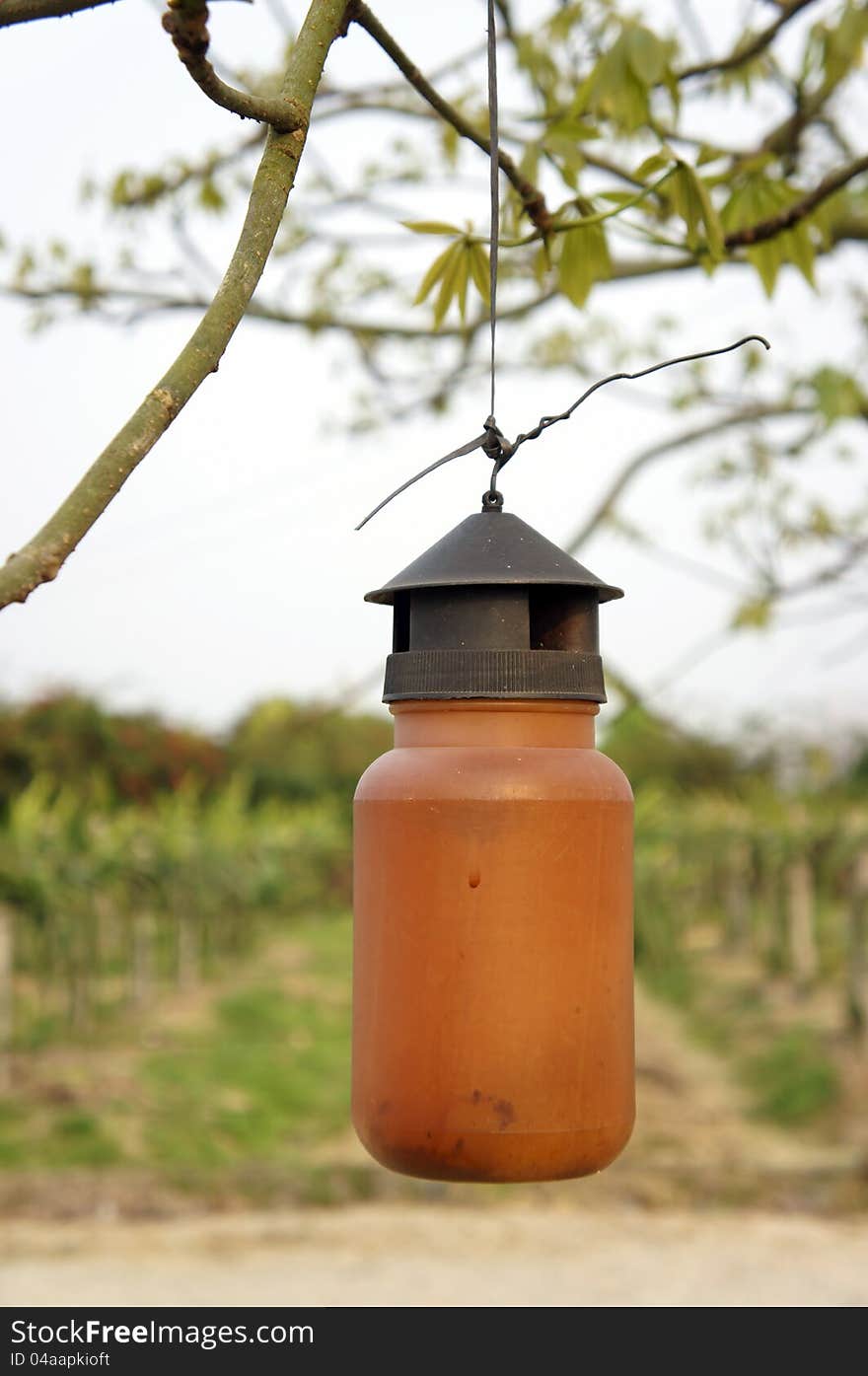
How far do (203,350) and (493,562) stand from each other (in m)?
0.39

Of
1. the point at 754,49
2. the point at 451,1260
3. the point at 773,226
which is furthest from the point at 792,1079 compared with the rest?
the point at 773,226

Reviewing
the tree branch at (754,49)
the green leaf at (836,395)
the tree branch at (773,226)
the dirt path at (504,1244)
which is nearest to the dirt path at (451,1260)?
the dirt path at (504,1244)

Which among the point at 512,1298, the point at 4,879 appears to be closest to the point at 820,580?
the point at 512,1298

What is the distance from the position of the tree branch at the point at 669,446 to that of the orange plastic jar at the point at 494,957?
5.67 feet

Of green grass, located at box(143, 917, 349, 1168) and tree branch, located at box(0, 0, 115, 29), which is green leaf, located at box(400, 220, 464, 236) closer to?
tree branch, located at box(0, 0, 115, 29)

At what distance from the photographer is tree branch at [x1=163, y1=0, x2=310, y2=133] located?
3.61 ft

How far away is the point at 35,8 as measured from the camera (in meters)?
1.25

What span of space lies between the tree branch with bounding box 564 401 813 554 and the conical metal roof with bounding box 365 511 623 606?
1581 mm

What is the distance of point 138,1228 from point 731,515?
4.59 metres

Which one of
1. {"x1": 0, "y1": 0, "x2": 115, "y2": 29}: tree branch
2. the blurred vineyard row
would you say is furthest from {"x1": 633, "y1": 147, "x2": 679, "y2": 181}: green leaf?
the blurred vineyard row

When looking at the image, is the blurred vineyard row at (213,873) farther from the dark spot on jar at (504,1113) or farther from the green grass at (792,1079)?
the dark spot on jar at (504,1113)

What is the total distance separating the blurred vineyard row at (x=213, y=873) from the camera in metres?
10.7

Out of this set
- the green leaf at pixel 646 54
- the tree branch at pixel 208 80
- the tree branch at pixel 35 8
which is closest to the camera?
the tree branch at pixel 208 80

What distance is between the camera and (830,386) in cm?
408
